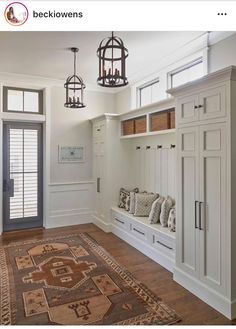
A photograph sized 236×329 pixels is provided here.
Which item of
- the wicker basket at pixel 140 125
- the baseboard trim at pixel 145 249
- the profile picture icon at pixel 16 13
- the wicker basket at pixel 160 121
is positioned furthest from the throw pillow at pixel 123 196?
the profile picture icon at pixel 16 13

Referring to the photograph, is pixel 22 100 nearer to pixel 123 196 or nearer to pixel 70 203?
pixel 70 203

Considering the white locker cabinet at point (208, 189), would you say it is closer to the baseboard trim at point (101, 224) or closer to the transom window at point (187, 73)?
the transom window at point (187, 73)

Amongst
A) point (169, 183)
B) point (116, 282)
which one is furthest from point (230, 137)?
point (116, 282)

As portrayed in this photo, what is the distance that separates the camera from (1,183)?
15.5 feet

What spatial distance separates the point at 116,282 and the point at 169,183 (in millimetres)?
1699

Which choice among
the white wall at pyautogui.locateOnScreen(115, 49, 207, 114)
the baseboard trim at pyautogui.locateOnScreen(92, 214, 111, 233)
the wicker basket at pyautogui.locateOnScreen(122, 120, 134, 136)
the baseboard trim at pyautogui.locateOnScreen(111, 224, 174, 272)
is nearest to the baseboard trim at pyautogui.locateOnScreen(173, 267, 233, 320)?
the baseboard trim at pyautogui.locateOnScreen(111, 224, 174, 272)

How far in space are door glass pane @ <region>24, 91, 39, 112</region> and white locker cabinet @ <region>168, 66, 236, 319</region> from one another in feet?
10.7

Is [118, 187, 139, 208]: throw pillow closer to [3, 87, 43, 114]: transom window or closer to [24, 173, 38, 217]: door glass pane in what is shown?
[24, 173, 38, 217]: door glass pane

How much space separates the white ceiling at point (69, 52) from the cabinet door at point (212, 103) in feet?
3.51

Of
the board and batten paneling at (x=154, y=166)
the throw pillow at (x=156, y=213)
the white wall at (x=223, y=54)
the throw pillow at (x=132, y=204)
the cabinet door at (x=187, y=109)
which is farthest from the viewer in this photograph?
the throw pillow at (x=132, y=204)

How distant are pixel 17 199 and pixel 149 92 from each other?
3.33m

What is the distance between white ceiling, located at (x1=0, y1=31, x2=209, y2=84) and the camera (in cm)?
314

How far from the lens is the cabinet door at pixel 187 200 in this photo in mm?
2678

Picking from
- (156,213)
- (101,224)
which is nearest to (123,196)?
(101,224)
